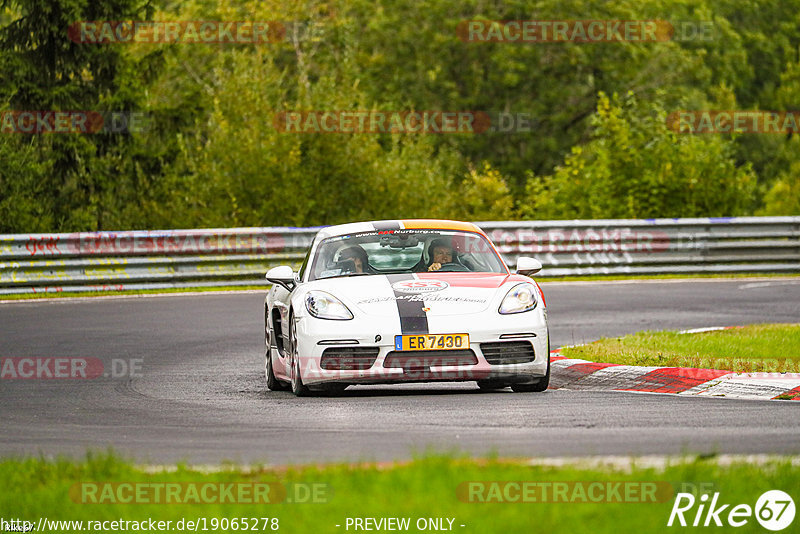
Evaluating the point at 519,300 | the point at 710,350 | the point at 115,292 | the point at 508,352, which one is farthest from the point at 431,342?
the point at 115,292

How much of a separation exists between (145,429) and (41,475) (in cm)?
211

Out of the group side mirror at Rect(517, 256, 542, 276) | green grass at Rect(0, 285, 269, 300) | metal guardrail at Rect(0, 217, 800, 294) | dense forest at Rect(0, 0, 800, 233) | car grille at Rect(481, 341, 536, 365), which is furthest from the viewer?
dense forest at Rect(0, 0, 800, 233)

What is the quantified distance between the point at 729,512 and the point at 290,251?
786 inches

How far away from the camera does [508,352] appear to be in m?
10.9

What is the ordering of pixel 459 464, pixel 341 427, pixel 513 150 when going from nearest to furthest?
pixel 459 464 < pixel 341 427 < pixel 513 150

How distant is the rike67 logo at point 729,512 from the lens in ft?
18.5

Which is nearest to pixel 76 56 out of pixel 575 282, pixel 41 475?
pixel 575 282

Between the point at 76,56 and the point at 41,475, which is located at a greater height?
the point at 76,56

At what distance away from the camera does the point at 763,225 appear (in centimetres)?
2706

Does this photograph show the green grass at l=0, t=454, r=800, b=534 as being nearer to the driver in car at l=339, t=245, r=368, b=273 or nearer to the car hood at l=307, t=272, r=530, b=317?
the car hood at l=307, t=272, r=530, b=317

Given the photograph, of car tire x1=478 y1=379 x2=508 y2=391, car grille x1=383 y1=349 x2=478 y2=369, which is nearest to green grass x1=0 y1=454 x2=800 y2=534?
car grille x1=383 y1=349 x2=478 y2=369

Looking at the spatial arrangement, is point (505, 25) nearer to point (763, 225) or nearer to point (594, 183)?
point (594, 183)

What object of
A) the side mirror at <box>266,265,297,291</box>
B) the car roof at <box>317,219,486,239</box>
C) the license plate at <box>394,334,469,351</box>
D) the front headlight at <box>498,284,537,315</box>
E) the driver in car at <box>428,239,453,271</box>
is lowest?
the license plate at <box>394,334,469,351</box>

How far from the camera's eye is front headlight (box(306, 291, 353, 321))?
1091 centimetres
